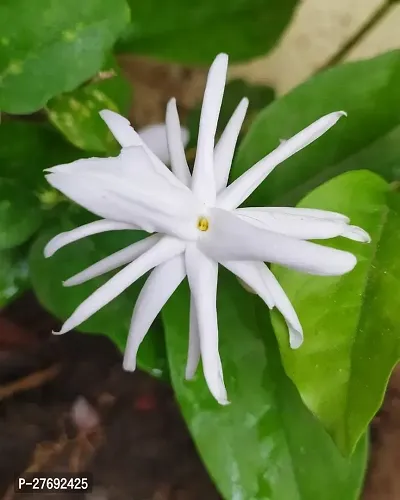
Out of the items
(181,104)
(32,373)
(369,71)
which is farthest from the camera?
(181,104)

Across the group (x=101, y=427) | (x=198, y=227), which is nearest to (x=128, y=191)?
(x=198, y=227)

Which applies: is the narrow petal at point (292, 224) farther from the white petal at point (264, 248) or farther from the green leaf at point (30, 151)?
the green leaf at point (30, 151)

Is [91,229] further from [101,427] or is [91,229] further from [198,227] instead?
[101,427]

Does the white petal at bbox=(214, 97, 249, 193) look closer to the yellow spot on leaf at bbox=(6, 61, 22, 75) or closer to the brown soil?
the yellow spot on leaf at bbox=(6, 61, 22, 75)

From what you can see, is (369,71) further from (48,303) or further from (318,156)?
(48,303)

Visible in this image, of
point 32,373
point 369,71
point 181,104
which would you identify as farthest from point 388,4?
point 32,373

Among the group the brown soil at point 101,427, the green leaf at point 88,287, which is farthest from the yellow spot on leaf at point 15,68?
the brown soil at point 101,427

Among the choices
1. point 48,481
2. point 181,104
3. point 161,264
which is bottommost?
point 48,481
